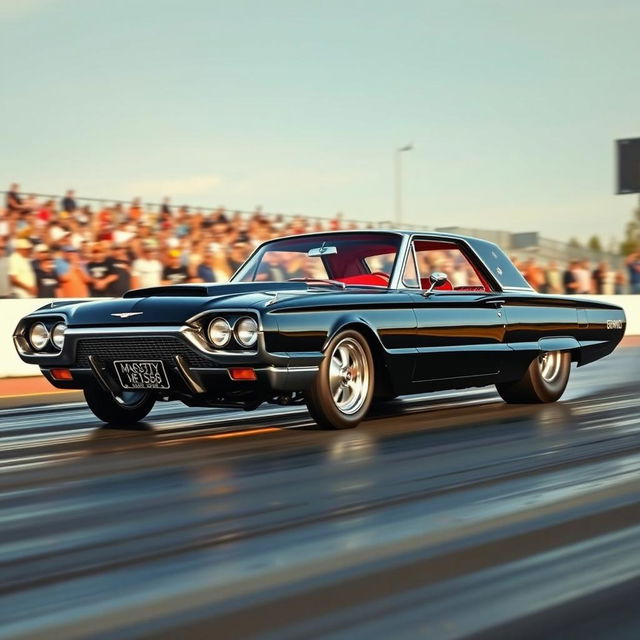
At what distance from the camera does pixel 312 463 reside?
6621 mm

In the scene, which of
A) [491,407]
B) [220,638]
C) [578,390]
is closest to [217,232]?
[578,390]

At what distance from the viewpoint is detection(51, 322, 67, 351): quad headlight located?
818cm

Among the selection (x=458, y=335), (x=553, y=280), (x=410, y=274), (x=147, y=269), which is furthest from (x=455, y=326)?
(x=553, y=280)

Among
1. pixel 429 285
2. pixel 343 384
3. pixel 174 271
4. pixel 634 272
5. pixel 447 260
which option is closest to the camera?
pixel 343 384

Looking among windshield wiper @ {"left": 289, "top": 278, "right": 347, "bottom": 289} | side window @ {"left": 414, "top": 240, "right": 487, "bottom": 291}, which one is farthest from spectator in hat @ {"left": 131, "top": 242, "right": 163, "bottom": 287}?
windshield wiper @ {"left": 289, "top": 278, "right": 347, "bottom": 289}

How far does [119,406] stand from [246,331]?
1854 millimetres

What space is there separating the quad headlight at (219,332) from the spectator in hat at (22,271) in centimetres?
914

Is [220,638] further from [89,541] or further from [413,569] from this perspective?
[89,541]

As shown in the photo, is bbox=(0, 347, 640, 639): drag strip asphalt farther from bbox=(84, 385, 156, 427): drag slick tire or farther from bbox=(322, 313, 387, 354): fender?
bbox=(322, 313, 387, 354): fender

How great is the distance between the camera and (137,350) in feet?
25.2

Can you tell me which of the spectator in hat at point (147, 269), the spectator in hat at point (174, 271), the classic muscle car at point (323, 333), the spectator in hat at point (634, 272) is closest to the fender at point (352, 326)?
the classic muscle car at point (323, 333)

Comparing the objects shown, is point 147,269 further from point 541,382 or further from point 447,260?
point 541,382

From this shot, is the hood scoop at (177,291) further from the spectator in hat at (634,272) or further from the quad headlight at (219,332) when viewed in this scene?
the spectator in hat at (634,272)

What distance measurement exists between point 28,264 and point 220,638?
13439mm
